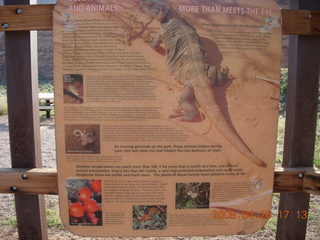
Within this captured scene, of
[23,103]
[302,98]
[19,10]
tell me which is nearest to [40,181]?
[23,103]

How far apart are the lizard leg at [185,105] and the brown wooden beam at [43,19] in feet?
1.94

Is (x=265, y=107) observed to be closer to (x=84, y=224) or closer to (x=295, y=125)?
(x=295, y=125)

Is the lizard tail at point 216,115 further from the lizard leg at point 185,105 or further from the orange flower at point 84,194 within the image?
the orange flower at point 84,194

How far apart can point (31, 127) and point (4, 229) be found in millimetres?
1239

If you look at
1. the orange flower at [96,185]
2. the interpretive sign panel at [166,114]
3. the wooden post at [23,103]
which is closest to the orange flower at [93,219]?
the interpretive sign panel at [166,114]

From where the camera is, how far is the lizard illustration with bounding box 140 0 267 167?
151 centimetres

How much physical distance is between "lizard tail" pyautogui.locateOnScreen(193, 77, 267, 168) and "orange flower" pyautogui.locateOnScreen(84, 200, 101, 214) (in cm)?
72

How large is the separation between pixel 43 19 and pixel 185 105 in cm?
82

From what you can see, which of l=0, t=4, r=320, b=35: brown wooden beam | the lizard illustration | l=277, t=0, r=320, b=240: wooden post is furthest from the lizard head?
l=277, t=0, r=320, b=240: wooden post

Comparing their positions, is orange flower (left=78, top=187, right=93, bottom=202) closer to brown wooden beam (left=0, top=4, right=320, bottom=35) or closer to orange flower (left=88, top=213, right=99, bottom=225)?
orange flower (left=88, top=213, right=99, bottom=225)

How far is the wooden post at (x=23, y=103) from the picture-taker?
1.70 meters

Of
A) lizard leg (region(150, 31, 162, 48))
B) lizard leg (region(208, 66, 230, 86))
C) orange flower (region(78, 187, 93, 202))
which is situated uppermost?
lizard leg (region(150, 31, 162, 48))

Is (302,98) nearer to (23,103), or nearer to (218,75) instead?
(218,75)

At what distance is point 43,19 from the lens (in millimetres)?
1580
